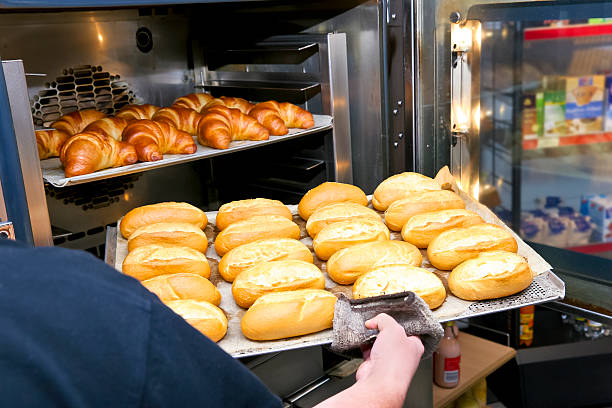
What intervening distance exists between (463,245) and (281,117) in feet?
2.73

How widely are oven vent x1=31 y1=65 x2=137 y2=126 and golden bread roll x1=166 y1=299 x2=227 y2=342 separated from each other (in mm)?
915

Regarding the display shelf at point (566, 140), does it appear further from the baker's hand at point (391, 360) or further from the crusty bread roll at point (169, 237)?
the baker's hand at point (391, 360)

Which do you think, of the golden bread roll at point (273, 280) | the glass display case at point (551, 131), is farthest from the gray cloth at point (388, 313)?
the glass display case at point (551, 131)

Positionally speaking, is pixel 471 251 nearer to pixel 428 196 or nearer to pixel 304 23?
pixel 428 196

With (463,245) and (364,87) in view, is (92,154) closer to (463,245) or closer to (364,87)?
(364,87)

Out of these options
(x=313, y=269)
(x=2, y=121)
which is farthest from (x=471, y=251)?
(x=2, y=121)

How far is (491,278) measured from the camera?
128 centimetres

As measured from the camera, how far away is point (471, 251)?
1421 millimetres

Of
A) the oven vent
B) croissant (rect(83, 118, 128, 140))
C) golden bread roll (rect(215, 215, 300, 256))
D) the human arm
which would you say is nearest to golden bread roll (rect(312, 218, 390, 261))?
golden bread roll (rect(215, 215, 300, 256))

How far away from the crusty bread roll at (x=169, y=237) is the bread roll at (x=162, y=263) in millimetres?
89

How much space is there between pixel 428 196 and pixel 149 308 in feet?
4.16

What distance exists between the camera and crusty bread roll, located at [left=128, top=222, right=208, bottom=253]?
1543mm

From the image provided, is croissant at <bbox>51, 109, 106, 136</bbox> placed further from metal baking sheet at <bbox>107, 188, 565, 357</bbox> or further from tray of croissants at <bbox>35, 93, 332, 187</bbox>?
metal baking sheet at <bbox>107, 188, 565, 357</bbox>

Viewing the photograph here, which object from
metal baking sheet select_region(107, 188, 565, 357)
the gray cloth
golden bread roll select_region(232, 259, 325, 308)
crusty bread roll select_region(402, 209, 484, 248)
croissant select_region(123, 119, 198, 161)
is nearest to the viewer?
the gray cloth
